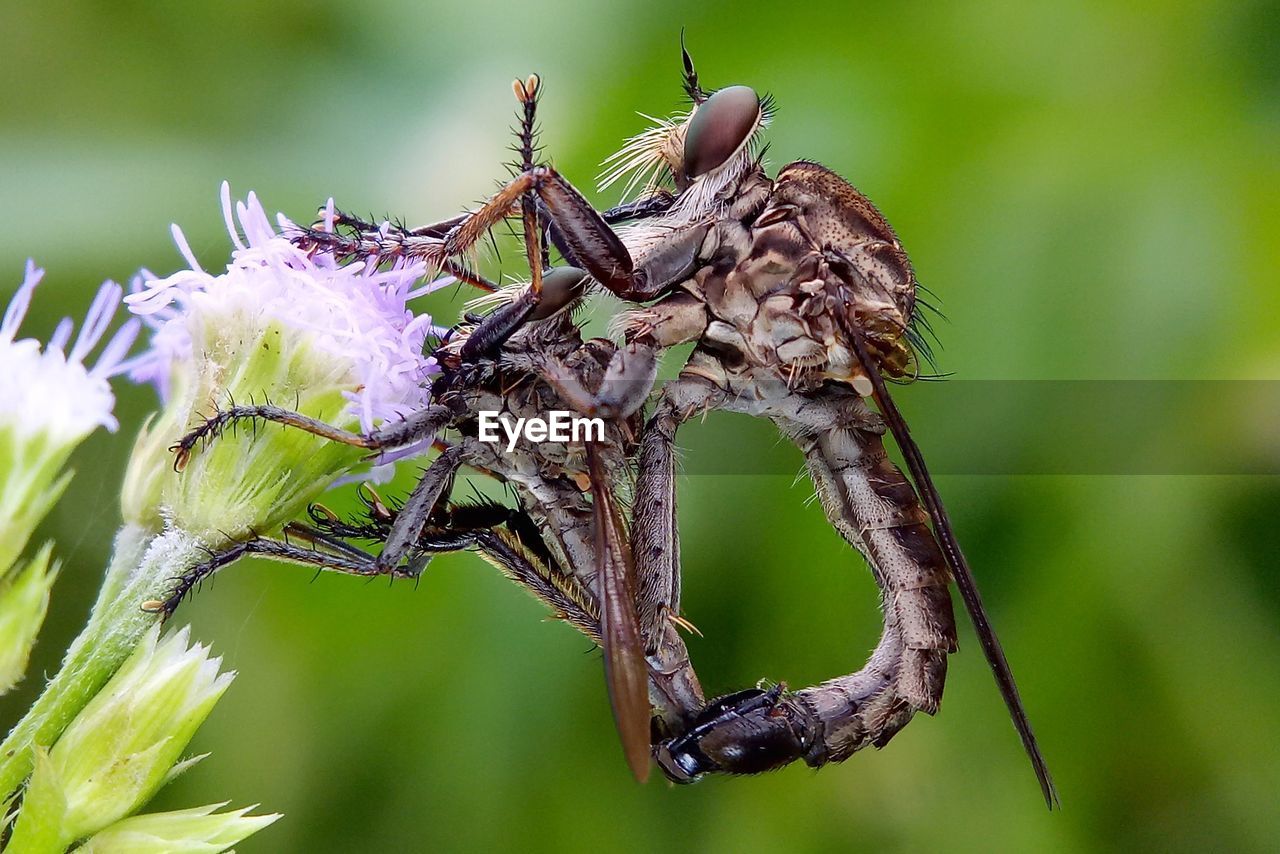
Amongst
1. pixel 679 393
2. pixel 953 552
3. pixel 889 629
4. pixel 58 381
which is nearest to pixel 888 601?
pixel 889 629

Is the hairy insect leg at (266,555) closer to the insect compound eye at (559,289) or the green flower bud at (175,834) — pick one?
the green flower bud at (175,834)

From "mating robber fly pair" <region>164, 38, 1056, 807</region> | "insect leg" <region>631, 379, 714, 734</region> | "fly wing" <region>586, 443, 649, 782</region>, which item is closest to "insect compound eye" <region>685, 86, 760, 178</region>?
"mating robber fly pair" <region>164, 38, 1056, 807</region>

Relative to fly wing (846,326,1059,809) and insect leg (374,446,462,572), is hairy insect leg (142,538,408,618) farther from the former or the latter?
fly wing (846,326,1059,809)

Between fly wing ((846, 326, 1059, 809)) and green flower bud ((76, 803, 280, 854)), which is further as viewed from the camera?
fly wing ((846, 326, 1059, 809))

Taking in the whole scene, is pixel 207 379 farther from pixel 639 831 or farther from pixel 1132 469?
pixel 1132 469

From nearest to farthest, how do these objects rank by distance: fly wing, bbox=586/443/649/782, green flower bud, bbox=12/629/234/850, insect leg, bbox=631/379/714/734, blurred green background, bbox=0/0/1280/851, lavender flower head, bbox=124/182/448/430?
green flower bud, bbox=12/629/234/850 < fly wing, bbox=586/443/649/782 < lavender flower head, bbox=124/182/448/430 < insect leg, bbox=631/379/714/734 < blurred green background, bbox=0/0/1280/851

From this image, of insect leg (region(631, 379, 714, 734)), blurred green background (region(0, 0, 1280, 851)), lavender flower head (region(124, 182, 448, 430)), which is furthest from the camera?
blurred green background (region(0, 0, 1280, 851))

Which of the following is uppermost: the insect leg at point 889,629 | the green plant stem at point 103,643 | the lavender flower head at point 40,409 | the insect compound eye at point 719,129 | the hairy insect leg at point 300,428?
the insect compound eye at point 719,129

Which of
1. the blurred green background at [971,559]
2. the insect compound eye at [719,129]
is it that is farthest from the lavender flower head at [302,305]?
the blurred green background at [971,559]
